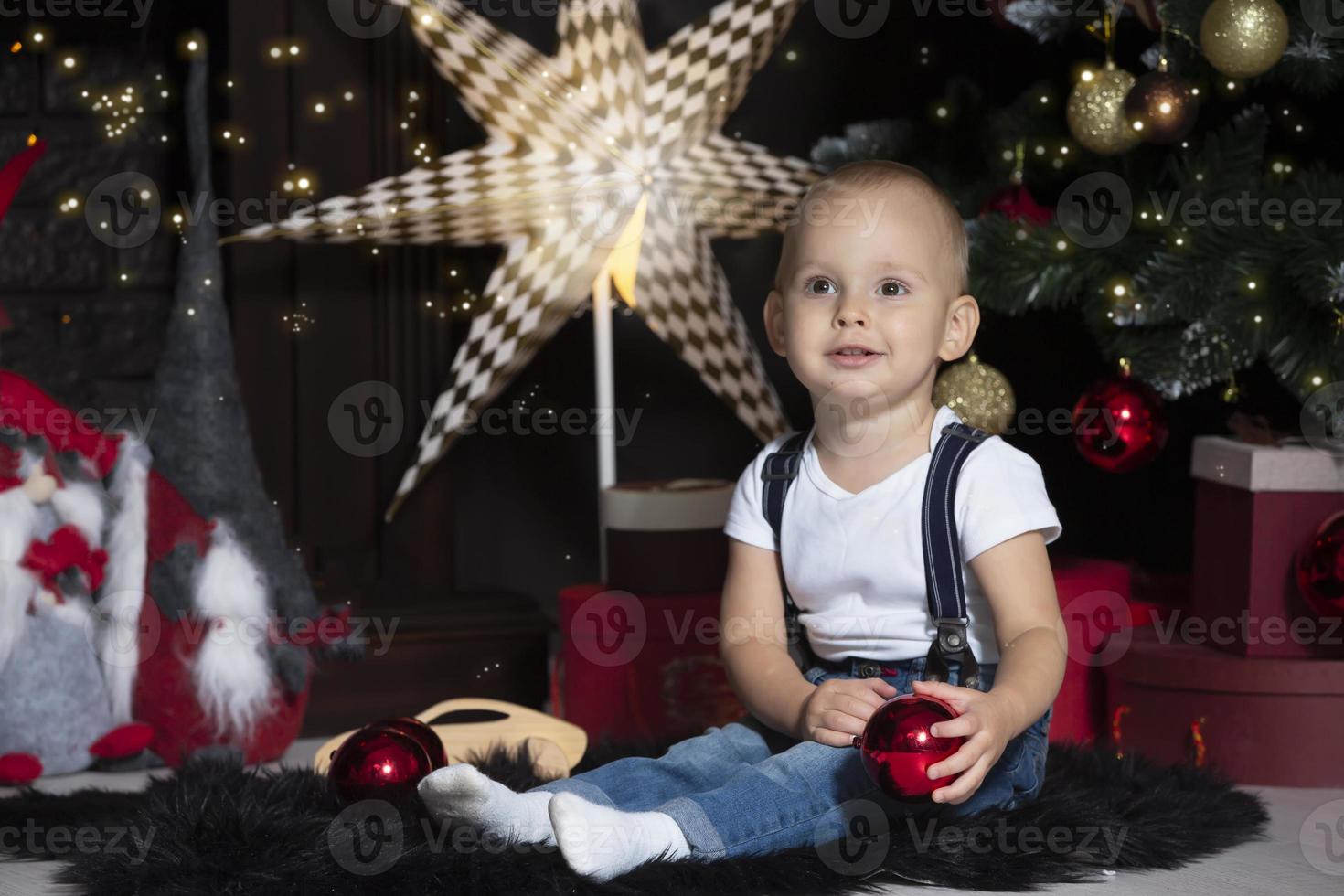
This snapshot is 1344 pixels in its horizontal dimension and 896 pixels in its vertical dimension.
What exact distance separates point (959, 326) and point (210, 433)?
0.81m

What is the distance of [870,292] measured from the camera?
123cm

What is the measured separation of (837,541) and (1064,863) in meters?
0.31

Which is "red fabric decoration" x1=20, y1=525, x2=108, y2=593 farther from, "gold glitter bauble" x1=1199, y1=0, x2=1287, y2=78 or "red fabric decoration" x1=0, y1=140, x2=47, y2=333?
"gold glitter bauble" x1=1199, y1=0, x2=1287, y2=78

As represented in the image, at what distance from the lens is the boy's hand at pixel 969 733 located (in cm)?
103

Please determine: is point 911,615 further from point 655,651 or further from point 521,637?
point 521,637

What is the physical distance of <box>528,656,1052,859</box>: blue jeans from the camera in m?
1.11

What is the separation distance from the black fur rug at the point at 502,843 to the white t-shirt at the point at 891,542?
0.16 metres

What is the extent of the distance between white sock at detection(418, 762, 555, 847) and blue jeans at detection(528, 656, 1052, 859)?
41 millimetres
